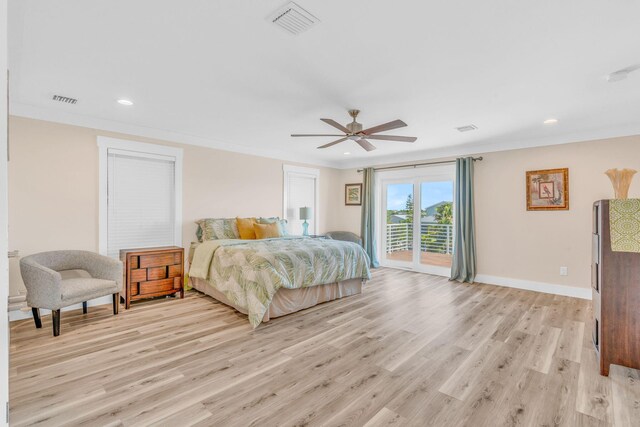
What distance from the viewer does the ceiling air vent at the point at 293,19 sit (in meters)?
1.83

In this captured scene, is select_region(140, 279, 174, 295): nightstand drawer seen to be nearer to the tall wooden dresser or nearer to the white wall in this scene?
the white wall

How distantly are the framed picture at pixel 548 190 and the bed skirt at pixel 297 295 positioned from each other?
3046mm

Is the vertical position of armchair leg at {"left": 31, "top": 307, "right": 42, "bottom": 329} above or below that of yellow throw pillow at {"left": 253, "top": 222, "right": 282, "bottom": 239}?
below

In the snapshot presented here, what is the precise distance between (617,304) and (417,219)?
13.0 feet

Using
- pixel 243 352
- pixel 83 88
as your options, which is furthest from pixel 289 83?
pixel 243 352

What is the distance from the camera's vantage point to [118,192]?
420 cm

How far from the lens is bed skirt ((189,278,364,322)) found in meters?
3.53

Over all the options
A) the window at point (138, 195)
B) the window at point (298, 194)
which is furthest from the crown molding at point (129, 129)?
the window at point (298, 194)

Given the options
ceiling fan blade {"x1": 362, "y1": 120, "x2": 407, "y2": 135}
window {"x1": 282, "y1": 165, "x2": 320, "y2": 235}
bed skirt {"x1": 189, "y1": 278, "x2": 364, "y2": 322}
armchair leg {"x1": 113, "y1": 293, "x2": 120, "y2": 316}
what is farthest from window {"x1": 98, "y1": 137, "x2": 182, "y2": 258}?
ceiling fan blade {"x1": 362, "y1": 120, "x2": 407, "y2": 135}

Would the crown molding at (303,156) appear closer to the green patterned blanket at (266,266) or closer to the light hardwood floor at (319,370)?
the green patterned blanket at (266,266)

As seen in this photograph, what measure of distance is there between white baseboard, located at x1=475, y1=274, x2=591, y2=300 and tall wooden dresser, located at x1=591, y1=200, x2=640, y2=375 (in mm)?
2604

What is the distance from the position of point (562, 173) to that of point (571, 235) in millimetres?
927

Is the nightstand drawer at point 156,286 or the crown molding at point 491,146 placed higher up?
the crown molding at point 491,146

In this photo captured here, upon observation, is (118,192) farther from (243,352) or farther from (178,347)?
(243,352)
